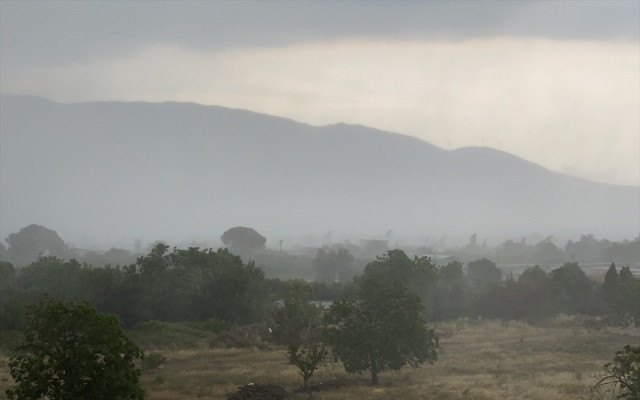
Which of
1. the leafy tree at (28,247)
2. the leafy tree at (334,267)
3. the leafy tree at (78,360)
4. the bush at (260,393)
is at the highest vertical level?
the leafy tree at (28,247)

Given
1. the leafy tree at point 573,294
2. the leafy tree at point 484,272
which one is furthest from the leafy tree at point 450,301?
the leafy tree at point 484,272

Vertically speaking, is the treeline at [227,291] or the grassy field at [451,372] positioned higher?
the treeline at [227,291]

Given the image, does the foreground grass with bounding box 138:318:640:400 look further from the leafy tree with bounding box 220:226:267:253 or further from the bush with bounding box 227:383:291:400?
the leafy tree with bounding box 220:226:267:253

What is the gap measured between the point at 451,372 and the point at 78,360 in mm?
26236

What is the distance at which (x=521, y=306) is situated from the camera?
238 ft

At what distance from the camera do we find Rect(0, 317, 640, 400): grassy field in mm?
32656

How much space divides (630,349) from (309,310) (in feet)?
84.6

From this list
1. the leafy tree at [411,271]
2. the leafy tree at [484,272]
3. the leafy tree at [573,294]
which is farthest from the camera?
the leafy tree at [484,272]

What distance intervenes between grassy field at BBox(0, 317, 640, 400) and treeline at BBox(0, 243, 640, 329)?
38.4 ft

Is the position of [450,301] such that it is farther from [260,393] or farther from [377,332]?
[260,393]

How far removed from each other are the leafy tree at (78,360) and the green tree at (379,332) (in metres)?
18.7

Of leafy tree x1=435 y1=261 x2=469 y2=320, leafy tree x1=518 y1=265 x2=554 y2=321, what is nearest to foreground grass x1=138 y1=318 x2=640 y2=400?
leafy tree x1=518 y1=265 x2=554 y2=321

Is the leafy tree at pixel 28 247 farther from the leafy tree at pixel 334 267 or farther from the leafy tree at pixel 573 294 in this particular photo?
the leafy tree at pixel 573 294

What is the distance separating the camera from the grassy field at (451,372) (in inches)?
1286
